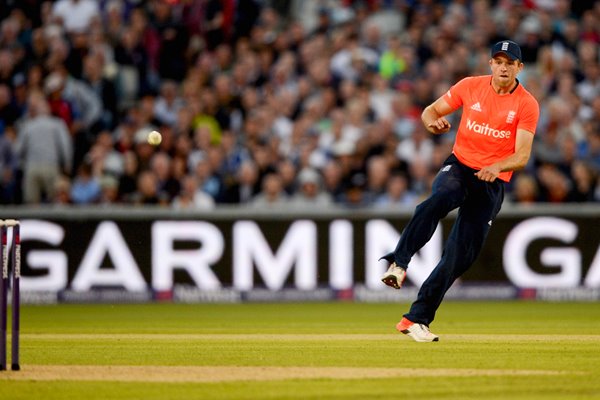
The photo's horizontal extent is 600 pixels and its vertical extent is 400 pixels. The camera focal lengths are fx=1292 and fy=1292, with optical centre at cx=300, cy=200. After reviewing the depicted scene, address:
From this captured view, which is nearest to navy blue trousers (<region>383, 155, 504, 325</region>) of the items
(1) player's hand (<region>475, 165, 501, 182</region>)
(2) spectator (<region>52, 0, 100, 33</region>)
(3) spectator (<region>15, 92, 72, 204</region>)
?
(1) player's hand (<region>475, 165, 501, 182</region>)

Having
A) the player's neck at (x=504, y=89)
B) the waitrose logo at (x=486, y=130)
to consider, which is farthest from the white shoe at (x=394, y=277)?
the player's neck at (x=504, y=89)

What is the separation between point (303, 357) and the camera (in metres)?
10.4

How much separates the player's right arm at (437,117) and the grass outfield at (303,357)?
72.5 inches

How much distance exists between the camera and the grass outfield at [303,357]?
8430 millimetres

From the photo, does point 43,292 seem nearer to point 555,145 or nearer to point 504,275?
point 504,275

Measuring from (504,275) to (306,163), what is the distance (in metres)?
3.29

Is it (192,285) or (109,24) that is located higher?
(109,24)

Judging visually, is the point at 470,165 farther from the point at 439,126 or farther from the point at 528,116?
the point at 528,116

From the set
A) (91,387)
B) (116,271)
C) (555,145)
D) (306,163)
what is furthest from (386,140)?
(91,387)

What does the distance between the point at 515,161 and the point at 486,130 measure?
1.59 ft

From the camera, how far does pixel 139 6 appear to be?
21.8 m

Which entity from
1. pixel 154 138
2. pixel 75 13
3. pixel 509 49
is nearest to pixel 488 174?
pixel 509 49

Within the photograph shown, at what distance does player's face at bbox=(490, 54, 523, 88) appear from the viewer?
34.8 feet

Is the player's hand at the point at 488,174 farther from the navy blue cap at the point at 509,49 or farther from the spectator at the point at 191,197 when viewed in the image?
the spectator at the point at 191,197
